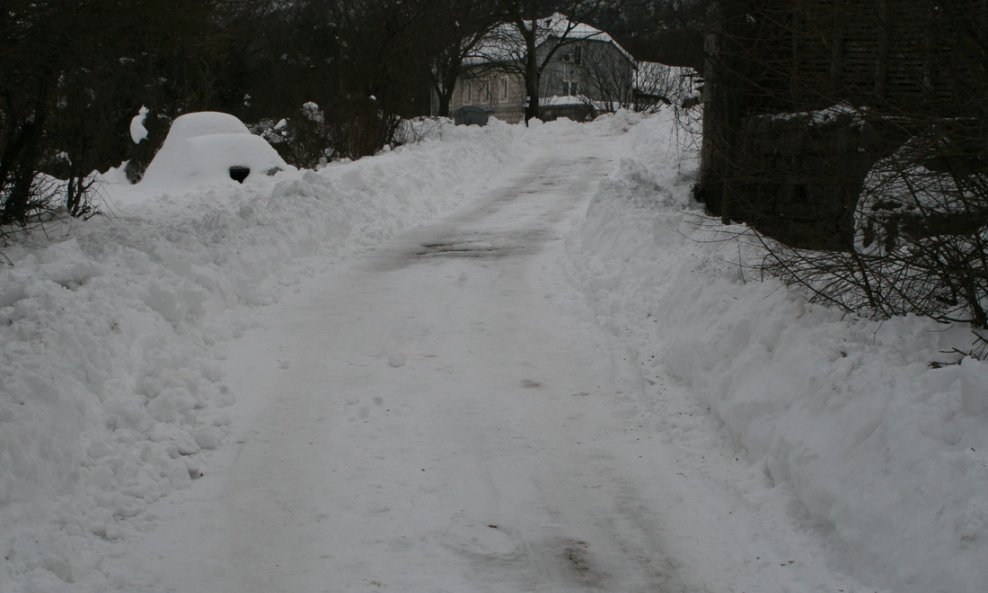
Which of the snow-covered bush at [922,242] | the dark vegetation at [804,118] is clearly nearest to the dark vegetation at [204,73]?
the dark vegetation at [804,118]

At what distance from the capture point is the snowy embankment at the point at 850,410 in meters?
4.30

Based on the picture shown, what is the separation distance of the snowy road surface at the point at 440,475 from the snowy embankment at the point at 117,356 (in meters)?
0.29

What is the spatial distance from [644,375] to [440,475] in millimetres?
2642

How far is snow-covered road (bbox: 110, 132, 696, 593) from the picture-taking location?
15.9ft

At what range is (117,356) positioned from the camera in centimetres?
730

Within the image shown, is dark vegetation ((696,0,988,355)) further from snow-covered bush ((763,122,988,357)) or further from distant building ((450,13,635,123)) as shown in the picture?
distant building ((450,13,635,123))

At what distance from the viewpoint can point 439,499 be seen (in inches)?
223

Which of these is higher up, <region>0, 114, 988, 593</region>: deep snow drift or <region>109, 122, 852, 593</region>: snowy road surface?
<region>0, 114, 988, 593</region>: deep snow drift

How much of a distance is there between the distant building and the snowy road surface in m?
35.8

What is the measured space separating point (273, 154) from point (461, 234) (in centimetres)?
821

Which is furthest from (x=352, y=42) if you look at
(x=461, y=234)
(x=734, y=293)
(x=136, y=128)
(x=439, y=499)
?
(x=439, y=499)


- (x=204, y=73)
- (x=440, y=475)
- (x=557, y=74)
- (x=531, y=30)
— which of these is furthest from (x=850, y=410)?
(x=557, y=74)

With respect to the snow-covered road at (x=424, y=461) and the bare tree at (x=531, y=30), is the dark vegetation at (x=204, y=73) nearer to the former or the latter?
the bare tree at (x=531, y=30)

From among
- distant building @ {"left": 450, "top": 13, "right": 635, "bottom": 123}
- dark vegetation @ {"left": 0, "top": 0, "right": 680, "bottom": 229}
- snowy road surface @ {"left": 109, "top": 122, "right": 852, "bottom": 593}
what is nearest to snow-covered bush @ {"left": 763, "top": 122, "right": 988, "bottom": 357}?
snowy road surface @ {"left": 109, "top": 122, "right": 852, "bottom": 593}
